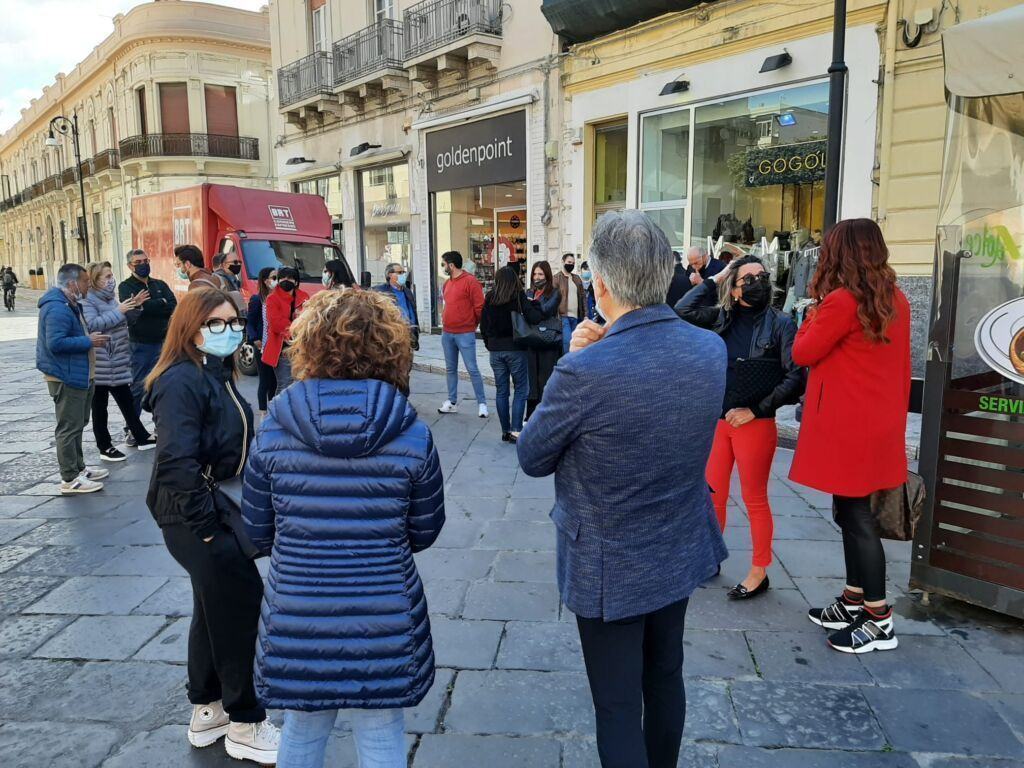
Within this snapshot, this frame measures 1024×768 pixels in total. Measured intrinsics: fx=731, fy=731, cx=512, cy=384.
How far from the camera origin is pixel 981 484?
3463 mm

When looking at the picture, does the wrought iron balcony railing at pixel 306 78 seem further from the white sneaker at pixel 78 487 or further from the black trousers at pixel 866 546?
the black trousers at pixel 866 546

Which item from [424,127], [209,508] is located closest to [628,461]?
[209,508]

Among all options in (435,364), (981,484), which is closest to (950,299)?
(981,484)

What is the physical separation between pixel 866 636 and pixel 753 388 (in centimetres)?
120

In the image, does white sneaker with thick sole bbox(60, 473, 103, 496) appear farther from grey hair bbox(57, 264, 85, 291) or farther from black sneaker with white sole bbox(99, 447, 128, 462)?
grey hair bbox(57, 264, 85, 291)

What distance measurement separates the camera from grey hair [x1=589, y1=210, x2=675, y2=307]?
1851 millimetres

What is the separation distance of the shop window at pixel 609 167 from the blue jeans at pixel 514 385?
257 inches

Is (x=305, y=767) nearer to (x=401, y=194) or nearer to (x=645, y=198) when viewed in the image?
(x=645, y=198)

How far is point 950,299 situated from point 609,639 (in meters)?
2.69

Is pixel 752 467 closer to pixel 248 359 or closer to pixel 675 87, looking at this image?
pixel 248 359

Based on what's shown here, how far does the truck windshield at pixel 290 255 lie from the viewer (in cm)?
1242

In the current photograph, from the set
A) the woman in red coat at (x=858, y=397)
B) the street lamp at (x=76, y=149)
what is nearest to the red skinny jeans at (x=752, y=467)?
the woman in red coat at (x=858, y=397)

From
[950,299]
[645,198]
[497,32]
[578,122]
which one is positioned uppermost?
[497,32]

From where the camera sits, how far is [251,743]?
260cm
